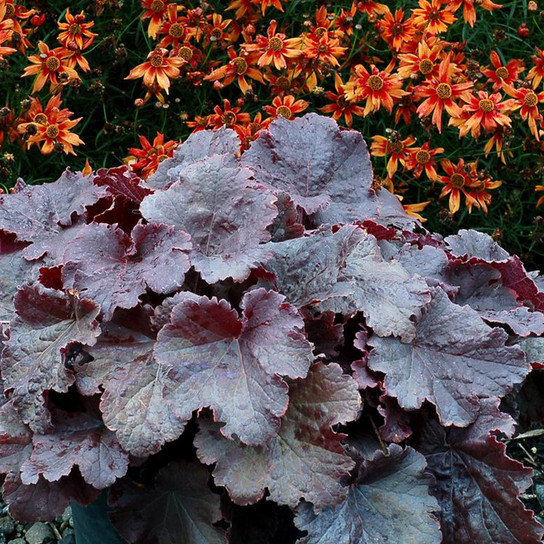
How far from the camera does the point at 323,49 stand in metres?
2.34

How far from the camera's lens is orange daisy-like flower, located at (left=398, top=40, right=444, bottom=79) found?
230 cm

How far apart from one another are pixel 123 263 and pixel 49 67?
1203 millimetres

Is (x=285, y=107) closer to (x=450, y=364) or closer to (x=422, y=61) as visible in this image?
(x=422, y=61)

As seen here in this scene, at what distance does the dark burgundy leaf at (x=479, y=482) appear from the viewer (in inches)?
50.7

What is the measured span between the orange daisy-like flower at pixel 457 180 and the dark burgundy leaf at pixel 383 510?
1.29 m

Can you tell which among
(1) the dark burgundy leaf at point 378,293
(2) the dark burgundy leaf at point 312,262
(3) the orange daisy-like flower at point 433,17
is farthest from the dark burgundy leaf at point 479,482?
(3) the orange daisy-like flower at point 433,17

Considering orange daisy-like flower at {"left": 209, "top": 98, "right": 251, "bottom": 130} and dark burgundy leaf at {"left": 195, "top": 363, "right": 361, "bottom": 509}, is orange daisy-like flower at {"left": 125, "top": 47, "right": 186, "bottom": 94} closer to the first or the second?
orange daisy-like flower at {"left": 209, "top": 98, "right": 251, "bottom": 130}

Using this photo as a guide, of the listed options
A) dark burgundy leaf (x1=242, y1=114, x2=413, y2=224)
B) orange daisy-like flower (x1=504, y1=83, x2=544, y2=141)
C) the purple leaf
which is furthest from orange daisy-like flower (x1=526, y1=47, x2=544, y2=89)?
the purple leaf

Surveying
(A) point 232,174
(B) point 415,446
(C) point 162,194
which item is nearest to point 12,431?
(C) point 162,194

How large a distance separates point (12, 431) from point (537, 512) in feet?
5.20

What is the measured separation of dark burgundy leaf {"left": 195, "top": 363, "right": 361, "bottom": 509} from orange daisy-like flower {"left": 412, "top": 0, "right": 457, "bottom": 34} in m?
1.41

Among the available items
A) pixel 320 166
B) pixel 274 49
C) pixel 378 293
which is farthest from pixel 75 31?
pixel 378 293

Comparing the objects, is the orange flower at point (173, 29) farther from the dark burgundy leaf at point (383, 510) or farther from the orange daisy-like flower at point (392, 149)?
the dark burgundy leaf at point (383, 510)

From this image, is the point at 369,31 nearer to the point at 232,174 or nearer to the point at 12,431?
the point at 232,174
